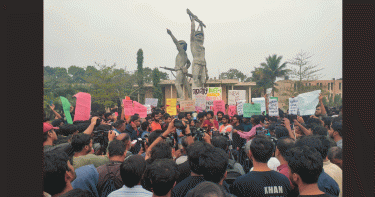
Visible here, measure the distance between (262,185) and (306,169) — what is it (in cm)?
44

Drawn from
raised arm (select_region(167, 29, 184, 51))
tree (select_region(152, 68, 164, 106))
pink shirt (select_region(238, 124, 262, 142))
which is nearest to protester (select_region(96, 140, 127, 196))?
pink shirt (select_region(238, 124, 262, 142))

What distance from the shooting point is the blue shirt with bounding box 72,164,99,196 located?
246cm

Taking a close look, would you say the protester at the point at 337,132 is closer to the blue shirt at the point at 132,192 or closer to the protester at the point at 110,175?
the blue shirt at the point at 132,192

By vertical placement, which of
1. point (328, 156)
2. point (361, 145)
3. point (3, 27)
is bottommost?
point (328, 156)

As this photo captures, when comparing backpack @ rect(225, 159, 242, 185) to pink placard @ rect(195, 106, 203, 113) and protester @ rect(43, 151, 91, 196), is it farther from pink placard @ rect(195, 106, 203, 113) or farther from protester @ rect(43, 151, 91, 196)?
pink placard @ rect(195, 106, 203, 113)

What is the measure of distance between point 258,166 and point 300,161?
1.78 ft

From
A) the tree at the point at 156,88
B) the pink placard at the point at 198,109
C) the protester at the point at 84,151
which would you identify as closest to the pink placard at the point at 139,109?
the pink placard at the point at 198,109

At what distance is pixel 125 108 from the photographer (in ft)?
25.8

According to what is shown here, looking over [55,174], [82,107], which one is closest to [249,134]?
[82,107]

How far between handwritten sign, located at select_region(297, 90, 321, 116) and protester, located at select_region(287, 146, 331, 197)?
459 cm

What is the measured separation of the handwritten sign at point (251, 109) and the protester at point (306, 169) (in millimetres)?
6007

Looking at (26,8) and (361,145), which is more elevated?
(26,8)

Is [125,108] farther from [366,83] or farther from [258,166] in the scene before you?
[366,83]

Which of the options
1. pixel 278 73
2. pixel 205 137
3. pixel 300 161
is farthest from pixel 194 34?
pixel 278 73
